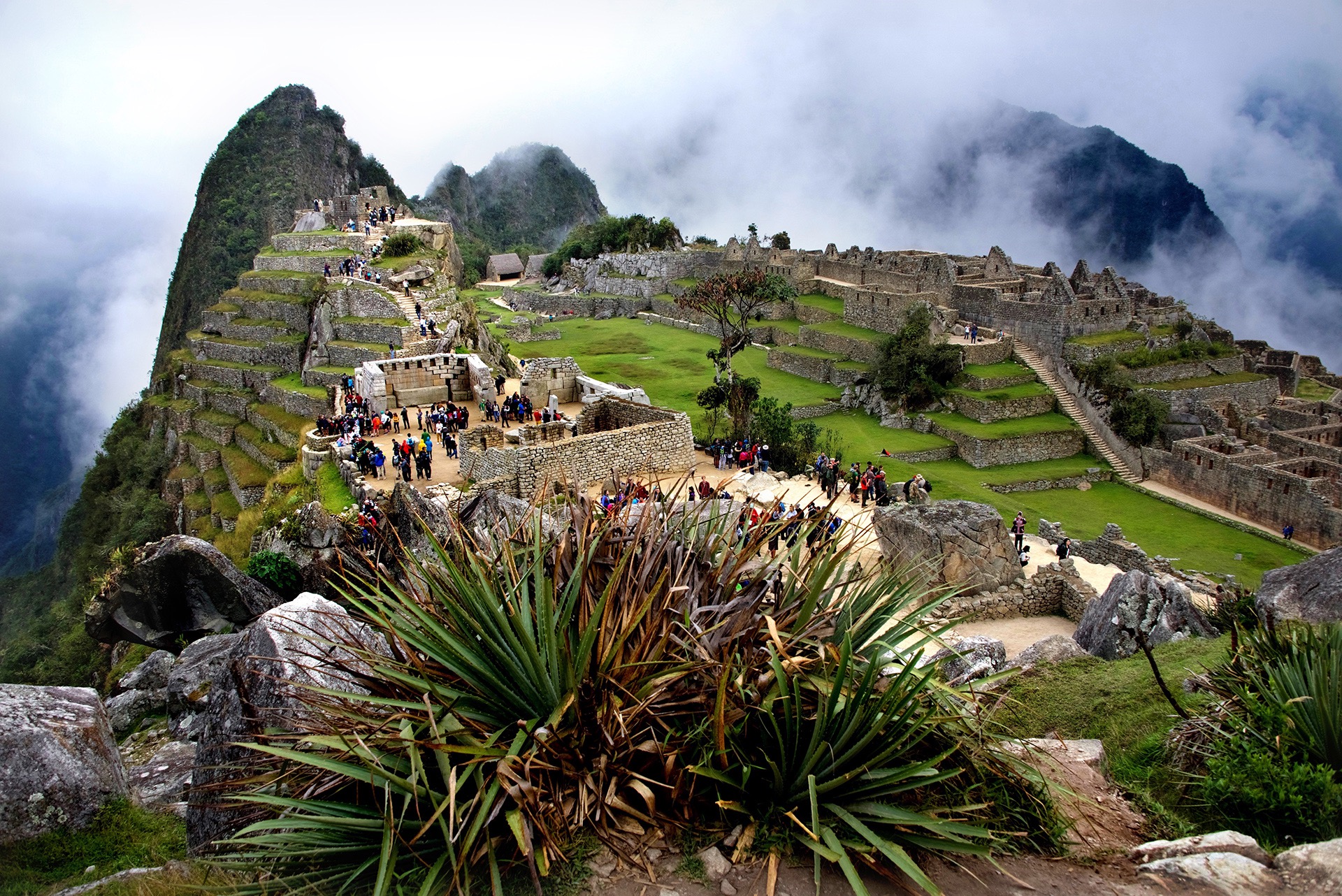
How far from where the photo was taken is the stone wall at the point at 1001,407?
3319 centimetres

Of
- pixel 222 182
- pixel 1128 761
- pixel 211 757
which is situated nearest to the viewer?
pixel 1128 761

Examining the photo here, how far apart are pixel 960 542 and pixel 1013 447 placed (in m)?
19.4

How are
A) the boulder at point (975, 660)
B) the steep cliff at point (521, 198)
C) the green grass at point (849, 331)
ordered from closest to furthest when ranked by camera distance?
the boulder at point (975, 660), the green grass at point (849, 331), the steep cliff at point (521, 198)

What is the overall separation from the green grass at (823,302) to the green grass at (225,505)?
30429 mm

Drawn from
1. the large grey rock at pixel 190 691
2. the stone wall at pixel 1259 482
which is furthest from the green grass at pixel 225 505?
the stone wall at pixel 1259 482

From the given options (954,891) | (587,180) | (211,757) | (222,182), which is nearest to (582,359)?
(211,757)

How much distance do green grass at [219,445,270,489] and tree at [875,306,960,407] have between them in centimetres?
2301

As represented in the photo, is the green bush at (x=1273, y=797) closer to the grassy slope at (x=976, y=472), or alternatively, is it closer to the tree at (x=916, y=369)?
the grassy slope at (x=976, y=472)

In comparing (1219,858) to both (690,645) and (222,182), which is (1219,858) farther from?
(222,182)

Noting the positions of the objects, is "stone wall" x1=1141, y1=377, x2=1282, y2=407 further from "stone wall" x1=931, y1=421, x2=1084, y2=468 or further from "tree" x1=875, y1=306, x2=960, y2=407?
"tree" x1=875, y1=306, x2=960, y2=407

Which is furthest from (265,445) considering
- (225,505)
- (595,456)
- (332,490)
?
(595,456)

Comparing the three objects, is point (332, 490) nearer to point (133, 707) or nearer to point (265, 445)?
point (133, 707)

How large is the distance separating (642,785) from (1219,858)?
2.58 metres

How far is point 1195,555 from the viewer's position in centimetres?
2270
